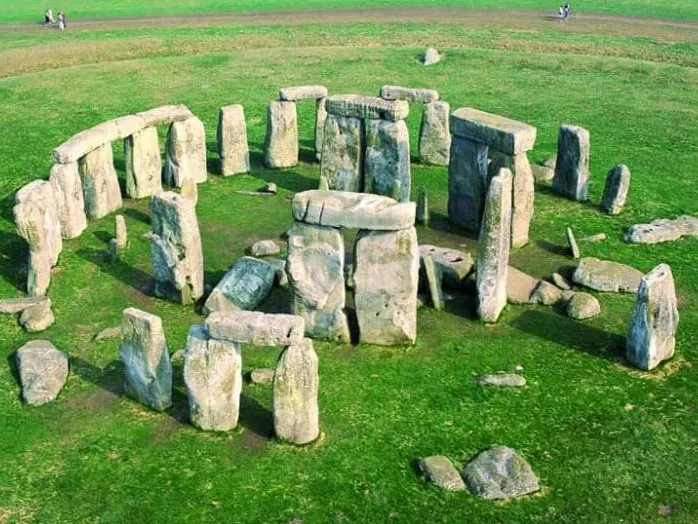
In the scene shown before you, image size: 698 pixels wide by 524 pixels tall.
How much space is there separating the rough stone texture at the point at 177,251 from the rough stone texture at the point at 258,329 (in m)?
3.71

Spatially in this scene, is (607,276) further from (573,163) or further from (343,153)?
(343,153)

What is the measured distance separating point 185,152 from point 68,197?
321cm

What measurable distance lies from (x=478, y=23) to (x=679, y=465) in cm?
2789

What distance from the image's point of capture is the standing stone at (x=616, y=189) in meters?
17.3

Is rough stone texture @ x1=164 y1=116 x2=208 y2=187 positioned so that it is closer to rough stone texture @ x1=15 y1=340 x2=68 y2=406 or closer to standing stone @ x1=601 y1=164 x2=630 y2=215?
rough stone texture @ x1=15 y1=340 x2=68 y2=406

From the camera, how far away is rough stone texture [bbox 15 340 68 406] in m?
11.8

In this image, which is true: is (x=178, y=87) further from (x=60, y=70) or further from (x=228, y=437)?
(x=228, y=437)

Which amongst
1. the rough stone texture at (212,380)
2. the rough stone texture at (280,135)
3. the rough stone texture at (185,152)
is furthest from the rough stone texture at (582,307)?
the rough stone texture at (185,152)

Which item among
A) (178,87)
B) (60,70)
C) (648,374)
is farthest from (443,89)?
(648,374)

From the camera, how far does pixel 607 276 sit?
14.6 m

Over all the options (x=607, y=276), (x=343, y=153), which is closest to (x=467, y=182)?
(x=343, y=153)

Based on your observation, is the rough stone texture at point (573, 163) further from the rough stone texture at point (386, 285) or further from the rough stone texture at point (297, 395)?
the rough stone texture at point (297, 395)

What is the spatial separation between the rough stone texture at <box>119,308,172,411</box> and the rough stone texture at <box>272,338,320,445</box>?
1.48 metres

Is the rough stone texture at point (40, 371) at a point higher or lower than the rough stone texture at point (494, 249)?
lower
